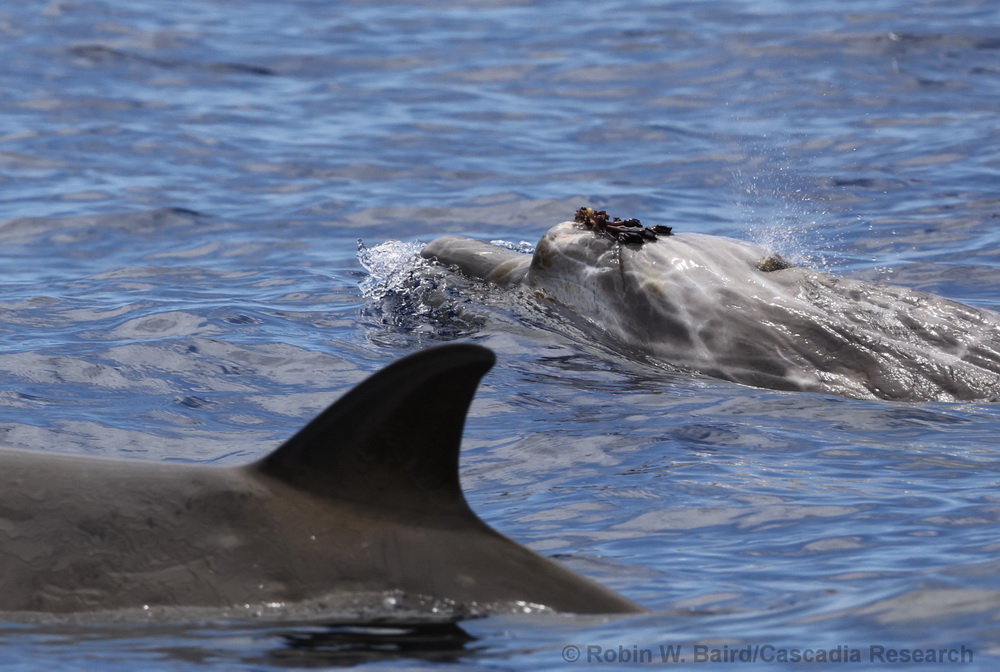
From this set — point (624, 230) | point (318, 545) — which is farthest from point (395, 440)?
point (624, 230)

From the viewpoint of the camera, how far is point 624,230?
10.0m

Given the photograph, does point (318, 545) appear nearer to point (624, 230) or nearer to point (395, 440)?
point (395, 440)

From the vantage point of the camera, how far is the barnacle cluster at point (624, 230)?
9961mm

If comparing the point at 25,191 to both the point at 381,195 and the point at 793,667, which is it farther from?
the point at 793,667

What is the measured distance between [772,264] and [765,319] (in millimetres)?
665

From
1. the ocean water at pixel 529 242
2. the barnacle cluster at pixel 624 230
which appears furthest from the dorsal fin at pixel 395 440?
the barnacle cluster at pixel 624 230

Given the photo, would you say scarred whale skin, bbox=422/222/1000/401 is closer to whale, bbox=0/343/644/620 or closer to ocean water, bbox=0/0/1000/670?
ocean water, bbox=0/0/1000/670

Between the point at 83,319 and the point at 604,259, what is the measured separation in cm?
390

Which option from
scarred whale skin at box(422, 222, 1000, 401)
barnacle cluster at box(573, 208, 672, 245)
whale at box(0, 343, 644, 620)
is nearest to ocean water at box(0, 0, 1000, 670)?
whale at box(0, 343, 644, 620)

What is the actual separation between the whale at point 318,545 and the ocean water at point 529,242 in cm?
11

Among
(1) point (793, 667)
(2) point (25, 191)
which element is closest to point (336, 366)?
(1) point (793, 667)

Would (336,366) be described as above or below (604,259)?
below

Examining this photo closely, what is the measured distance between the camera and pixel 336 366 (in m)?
9.66

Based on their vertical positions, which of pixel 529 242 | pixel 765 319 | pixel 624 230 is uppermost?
pixel 624 230
